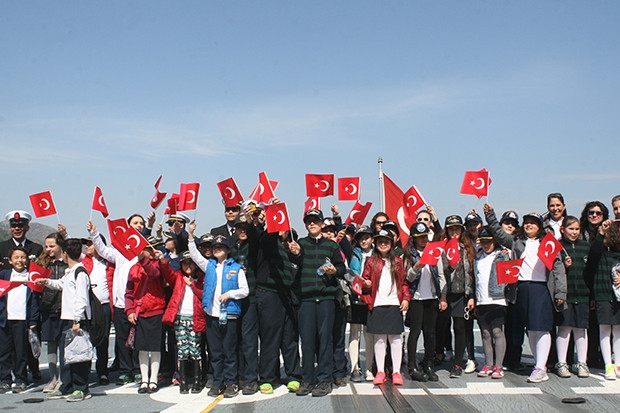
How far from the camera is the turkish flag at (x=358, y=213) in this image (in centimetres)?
1139

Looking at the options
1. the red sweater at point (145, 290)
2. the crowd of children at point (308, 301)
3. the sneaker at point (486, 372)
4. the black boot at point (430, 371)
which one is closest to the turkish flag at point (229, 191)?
the crowd of children at point (308, 301)

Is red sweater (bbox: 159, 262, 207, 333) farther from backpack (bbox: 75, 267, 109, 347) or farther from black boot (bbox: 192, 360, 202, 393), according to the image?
backpack (bbox: 75, 267, 109, 347)

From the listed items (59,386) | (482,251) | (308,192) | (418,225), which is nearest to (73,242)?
(59,386)

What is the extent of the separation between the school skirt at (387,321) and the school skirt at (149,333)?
8.89 feet

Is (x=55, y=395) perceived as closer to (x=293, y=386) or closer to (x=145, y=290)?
(x=145, y=290)

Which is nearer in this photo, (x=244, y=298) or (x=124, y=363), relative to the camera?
(x=244, y=298)

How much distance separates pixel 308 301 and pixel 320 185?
2.11 metres

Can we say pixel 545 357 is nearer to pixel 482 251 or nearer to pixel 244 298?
pixel 482 251

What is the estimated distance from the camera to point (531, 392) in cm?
748

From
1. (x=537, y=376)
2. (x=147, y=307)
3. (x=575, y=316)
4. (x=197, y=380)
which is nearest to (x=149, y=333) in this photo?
(x=147, y=307)

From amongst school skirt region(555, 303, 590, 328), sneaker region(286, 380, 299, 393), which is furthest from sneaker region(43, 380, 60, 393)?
school skirt region(555, 303, 590, 328)

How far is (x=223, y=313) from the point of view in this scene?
777 centimetres

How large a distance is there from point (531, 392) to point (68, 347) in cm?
549

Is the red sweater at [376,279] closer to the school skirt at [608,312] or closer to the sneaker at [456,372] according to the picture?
the sneaker at [456,372]
